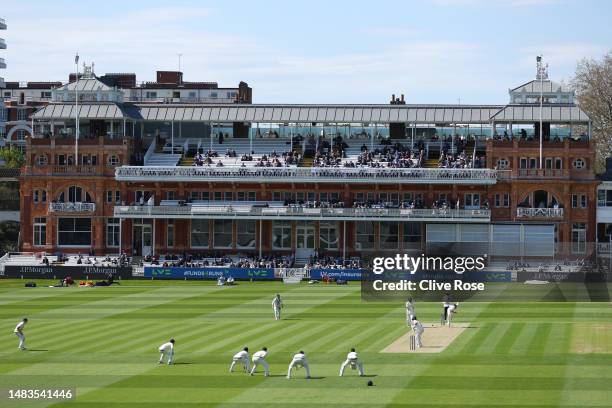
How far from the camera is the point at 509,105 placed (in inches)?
4119

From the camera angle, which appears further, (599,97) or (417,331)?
(599,97)

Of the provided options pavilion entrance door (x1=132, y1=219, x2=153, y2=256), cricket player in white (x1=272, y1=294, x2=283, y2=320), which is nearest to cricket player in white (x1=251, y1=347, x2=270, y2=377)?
cricket player in white (x1=272, y1=294, x2=283, y2=320)

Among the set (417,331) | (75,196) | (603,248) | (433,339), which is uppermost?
(75,196)

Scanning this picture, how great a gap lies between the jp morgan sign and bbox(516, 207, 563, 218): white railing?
28.7 meters

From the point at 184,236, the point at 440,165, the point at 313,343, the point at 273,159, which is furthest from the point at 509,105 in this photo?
the point at 313,343

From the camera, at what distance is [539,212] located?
100875 millimetres

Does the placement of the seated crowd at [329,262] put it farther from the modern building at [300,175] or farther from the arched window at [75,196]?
the arched window at [75,196]

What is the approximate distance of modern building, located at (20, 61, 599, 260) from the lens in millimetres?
101188

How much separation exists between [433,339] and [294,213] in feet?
144

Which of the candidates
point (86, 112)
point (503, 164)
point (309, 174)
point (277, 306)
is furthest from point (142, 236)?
point (277, 306)

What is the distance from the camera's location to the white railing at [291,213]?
99.6m

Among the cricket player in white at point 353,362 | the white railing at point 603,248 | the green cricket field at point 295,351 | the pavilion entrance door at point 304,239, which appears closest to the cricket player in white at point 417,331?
the green cricket field at point 295,351

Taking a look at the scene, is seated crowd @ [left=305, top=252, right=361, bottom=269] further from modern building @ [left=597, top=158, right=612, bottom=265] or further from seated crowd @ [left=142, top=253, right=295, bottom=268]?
modern building @ [left=597, top=158, right=612, bottom=265]

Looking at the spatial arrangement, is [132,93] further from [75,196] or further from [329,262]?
[329,262]
